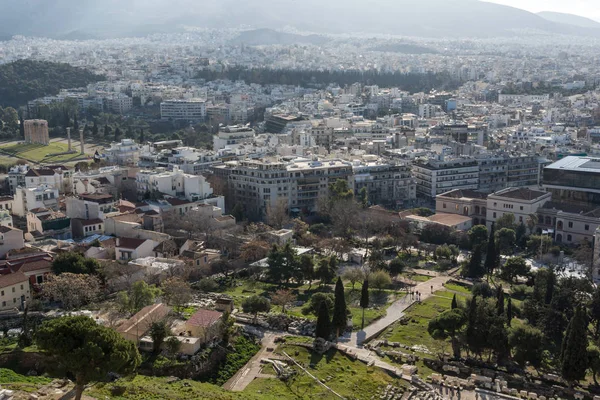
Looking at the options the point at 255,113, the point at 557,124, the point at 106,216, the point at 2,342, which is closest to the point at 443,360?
the point at 2,342

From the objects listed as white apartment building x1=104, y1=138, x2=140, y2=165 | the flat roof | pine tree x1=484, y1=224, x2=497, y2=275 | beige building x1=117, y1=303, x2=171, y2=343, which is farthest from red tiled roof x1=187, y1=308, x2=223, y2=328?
white apartment building x1=104, y1=138, x2=140, y2=165

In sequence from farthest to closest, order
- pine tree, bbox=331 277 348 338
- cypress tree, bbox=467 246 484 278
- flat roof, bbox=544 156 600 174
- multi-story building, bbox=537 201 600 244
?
flat roof, bbox=544 156 600 174 < multi-story building, bbox=537 201 600 244 < cypress tree, bbox=467 246 484 278 < pine tree, bbox=331 277 348 338

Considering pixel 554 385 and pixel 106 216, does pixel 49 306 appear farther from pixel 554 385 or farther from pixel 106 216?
pixel 554 385

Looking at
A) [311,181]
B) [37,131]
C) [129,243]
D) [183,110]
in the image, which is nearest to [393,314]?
[129,243]

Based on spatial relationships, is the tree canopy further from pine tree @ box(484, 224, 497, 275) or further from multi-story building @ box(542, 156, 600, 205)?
multi-story building @ box(542, 156, 600, 205)

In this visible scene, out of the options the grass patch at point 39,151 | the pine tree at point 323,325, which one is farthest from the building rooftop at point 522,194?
the grass patch at point 39,151

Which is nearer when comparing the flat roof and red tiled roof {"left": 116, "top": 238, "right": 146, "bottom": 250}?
red tiled roof {"left": 116, "top": 238, "right": 146, "bottom": 250}
